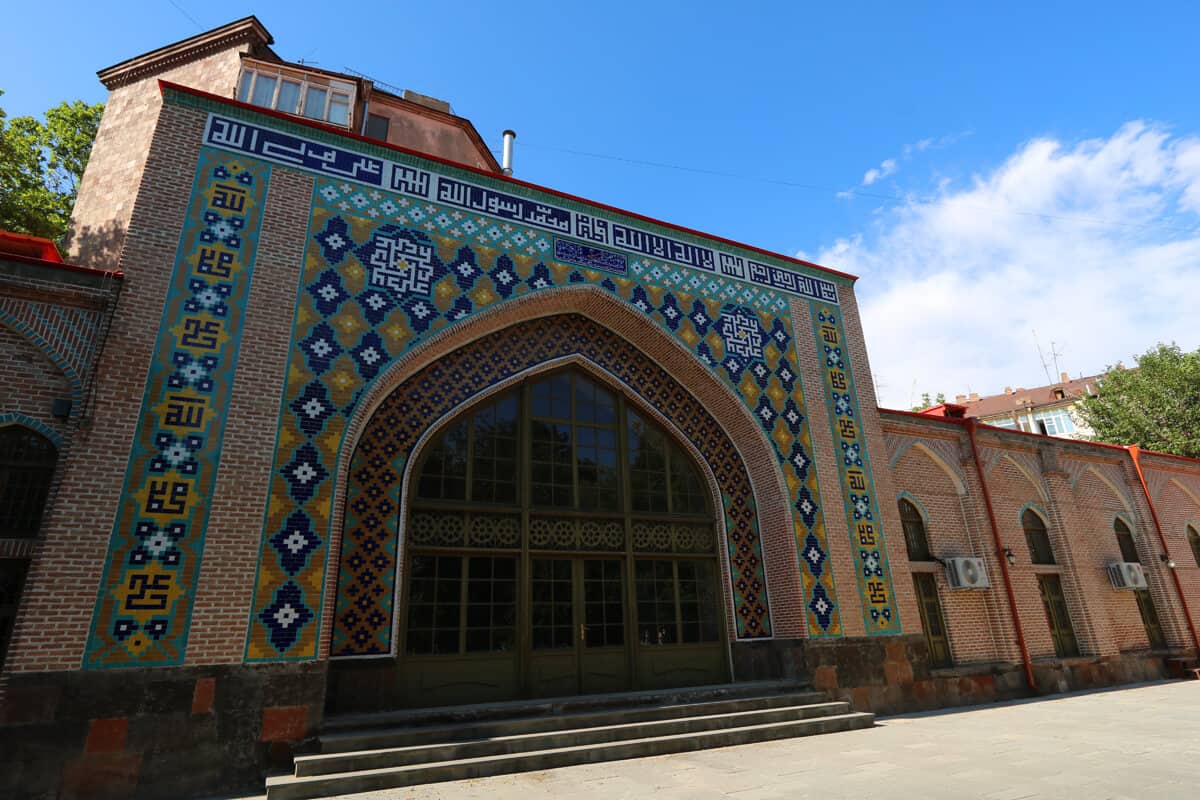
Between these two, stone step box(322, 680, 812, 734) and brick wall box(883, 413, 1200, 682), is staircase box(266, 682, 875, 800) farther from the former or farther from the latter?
brick wall box(883, 413, 1200, 682)

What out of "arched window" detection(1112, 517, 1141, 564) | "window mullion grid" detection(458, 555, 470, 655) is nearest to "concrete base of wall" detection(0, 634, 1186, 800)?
"window mullion grid" detection(458, 555, 470, 655)

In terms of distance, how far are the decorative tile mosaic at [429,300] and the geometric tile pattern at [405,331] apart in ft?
0.05

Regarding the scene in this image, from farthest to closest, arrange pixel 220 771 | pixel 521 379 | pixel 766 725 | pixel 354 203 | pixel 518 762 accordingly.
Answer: pixel 521 379, pixel 354 203, pixel 766 725, pixel 518 762, pixel 220 771

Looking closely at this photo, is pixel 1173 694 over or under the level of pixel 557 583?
under

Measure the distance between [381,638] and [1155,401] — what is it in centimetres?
2851

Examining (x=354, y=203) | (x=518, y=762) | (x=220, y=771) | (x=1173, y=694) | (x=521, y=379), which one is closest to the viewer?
(x=220, y=771)

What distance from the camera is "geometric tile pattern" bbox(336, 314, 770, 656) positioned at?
6773 mm

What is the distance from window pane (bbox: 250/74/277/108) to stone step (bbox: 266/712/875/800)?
414 inches

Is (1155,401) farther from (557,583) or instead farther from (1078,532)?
(557,583)

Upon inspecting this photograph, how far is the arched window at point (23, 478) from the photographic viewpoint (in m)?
5.59

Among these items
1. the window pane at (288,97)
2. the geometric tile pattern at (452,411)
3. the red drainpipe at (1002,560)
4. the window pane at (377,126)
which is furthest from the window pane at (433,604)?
the red drainpipe at (1002,560)

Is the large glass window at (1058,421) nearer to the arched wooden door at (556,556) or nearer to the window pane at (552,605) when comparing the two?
the arched wooden door at (556,556)

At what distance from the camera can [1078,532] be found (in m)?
12.3

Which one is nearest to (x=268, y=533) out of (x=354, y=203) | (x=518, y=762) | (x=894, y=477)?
(x=518, y=762)
